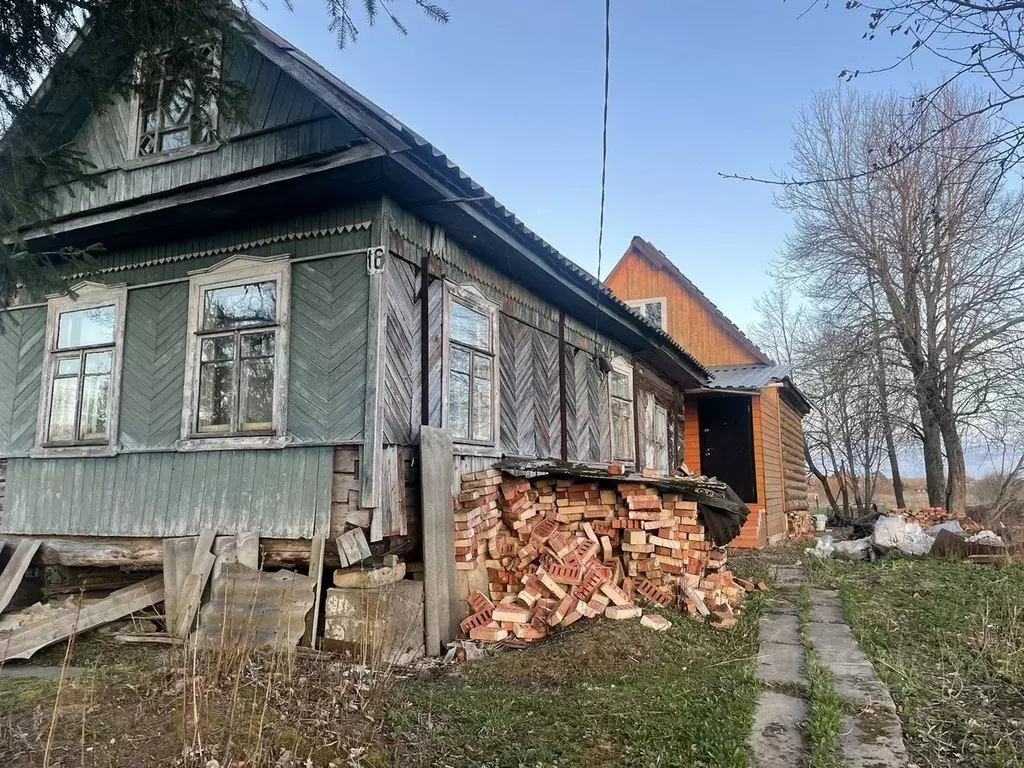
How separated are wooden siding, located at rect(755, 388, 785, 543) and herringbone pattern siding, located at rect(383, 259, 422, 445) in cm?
1131

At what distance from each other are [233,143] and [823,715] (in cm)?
661

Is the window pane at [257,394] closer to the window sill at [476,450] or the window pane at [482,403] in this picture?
the window sill at [476,450]

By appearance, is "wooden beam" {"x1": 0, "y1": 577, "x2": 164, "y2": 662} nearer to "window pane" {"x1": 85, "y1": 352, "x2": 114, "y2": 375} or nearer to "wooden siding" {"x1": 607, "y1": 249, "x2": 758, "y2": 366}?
"window pane" {"x1": 85, "y1": 352, "x2": 114, "y2": 375}

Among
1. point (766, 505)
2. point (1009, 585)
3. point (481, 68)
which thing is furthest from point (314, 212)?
point (766, 505)

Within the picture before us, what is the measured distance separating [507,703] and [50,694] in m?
2.79

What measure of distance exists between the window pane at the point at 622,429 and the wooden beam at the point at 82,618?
7.51m

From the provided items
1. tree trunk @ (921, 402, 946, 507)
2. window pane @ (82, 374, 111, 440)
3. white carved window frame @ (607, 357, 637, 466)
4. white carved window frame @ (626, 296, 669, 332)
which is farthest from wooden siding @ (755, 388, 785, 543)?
window pane @ (82, 374, 111, 440)

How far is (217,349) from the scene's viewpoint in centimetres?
641

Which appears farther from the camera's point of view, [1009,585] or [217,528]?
[1009,585]

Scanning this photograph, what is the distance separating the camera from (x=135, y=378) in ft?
22.3

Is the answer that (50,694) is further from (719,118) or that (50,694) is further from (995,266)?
(995,266)

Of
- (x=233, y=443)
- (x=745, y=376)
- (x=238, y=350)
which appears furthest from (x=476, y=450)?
(x=745, y=376)

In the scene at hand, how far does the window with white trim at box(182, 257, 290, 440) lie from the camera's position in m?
6.07

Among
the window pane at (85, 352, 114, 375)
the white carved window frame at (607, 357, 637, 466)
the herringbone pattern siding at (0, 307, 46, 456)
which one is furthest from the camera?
the white carved window frame at (607, 357, 637, 466)
